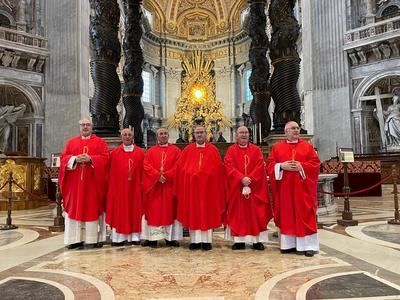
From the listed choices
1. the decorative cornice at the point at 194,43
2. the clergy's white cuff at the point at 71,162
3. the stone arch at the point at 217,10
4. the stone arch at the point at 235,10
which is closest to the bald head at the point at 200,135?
the clergy's white cuff at the point at 71,162

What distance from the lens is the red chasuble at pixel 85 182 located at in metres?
4.81

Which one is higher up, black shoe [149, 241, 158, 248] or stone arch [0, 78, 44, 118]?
stone arch [0, 78, 44, 118]

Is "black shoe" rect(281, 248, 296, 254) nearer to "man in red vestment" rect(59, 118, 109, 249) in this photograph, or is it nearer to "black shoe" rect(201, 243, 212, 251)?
"black shoe" rect(201, 243, 212, 251)

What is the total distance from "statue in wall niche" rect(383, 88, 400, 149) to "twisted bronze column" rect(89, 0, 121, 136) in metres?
12.6

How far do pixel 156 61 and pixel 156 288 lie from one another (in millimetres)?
29250

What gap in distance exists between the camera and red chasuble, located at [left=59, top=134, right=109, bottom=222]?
4.81 metres

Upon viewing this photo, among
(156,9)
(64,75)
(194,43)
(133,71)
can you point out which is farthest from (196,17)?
(133,71)

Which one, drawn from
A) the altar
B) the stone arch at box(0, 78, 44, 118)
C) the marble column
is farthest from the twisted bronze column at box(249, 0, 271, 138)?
the marble column

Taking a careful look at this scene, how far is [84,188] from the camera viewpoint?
485cm

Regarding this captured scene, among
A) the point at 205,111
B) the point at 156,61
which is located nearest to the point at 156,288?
the point at 205,111

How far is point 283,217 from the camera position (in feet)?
14.4

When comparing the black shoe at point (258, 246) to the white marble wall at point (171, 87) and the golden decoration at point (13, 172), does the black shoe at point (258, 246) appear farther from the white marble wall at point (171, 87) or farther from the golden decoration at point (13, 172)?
the white marble wall at point (171, 87)

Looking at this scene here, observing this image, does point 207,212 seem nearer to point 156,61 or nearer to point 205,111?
point 205,111

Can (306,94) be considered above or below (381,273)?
above
